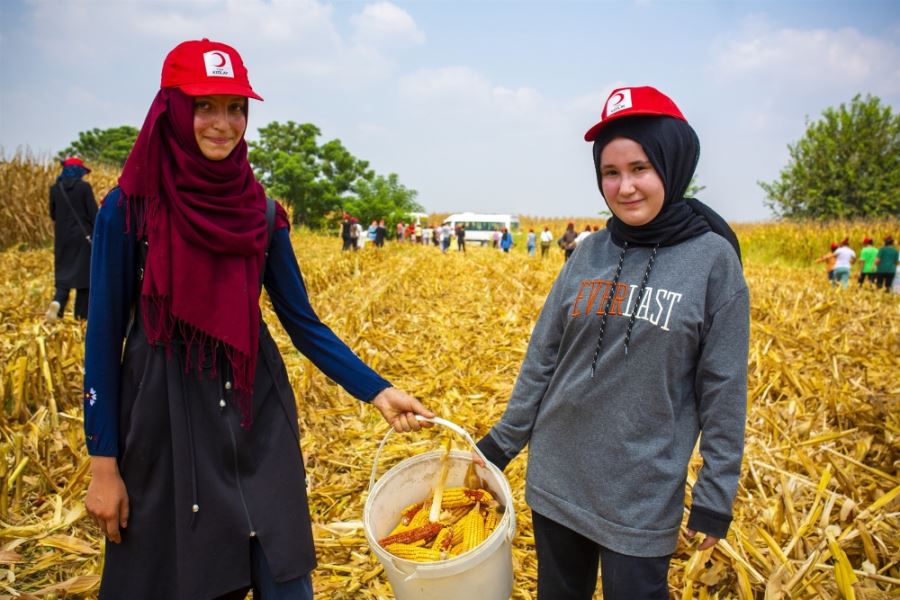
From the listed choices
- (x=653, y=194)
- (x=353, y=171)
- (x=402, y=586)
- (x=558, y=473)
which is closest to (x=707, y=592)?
(x=558, y=473)

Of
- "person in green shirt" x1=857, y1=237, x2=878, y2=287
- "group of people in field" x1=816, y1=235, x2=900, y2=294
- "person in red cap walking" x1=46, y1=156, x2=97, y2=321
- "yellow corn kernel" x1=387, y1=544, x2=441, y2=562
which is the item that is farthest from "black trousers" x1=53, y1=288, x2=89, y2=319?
"person in green shirt" x1=857, y1=237, x2=878, y2=287

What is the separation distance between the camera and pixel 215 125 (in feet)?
5.27

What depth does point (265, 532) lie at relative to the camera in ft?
5.69

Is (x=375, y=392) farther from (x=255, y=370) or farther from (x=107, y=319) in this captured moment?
(x=107, y=319)

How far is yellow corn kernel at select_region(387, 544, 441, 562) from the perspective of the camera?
1.84 meters

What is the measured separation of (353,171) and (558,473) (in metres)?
53.9

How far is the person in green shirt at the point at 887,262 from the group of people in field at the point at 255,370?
15.3m

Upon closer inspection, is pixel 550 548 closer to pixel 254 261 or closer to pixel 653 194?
pixel 653 194

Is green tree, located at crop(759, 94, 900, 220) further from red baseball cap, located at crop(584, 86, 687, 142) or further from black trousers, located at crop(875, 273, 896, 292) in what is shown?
red baseball cap, located at crop(584, 86, 687, 142)

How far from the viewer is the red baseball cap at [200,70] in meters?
1.56

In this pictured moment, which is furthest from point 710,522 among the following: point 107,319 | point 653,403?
point 107,319

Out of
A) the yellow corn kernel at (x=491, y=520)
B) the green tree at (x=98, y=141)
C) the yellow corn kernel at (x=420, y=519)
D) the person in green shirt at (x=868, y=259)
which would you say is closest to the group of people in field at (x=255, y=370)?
the yellow corn kernel at (x=491, y=520)

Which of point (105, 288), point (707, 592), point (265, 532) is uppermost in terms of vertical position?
point (105, 288)

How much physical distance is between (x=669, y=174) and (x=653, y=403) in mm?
694
